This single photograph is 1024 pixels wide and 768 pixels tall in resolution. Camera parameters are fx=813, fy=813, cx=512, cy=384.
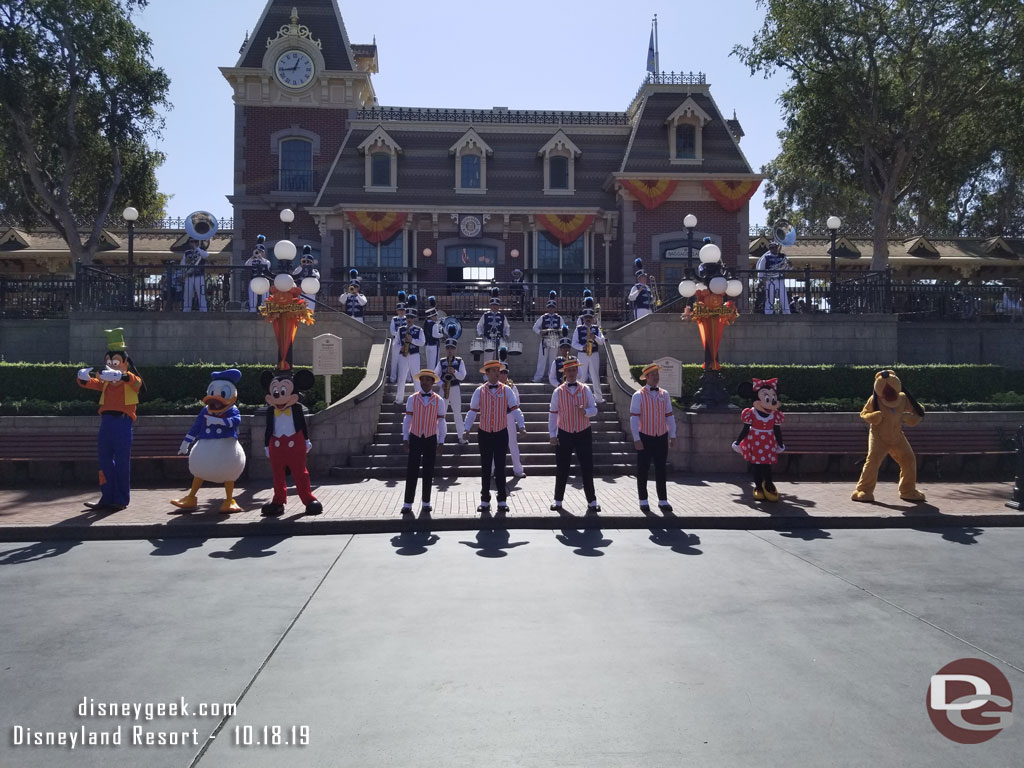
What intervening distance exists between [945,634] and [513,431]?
721 cm

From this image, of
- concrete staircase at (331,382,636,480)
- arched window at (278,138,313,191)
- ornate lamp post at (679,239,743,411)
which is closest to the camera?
concrete staircase at (331,382,636,480)

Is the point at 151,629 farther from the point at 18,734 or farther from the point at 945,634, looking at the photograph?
the point at 945,634

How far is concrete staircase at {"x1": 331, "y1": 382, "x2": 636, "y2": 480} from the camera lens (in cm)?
1323

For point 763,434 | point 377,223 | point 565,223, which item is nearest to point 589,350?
point 763,434

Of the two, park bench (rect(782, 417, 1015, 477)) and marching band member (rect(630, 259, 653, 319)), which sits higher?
marching band member (rect(630, 259, 653, 319))

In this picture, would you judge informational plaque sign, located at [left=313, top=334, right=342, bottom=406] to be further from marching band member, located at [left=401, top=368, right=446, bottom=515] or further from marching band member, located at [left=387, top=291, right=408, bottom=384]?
marching band member, located at [left=401, top=368, right=446, bottom=515]

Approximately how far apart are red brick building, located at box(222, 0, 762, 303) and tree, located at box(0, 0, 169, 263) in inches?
128

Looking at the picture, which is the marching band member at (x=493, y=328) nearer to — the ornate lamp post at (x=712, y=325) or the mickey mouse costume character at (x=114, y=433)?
the ornate lamp post at (x=712, y=325)

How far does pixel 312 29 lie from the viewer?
93.3 feet

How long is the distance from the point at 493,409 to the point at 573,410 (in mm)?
1000

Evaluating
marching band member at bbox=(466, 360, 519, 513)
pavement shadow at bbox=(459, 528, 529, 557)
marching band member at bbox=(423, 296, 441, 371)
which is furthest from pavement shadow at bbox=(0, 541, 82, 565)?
marching band member at bbox=(423, 296, 441, 371)

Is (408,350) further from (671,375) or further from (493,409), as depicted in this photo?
(493,409)

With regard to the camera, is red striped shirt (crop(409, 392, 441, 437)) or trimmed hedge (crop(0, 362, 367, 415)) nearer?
red striped shirt (crop(409, 392, 441, 437))

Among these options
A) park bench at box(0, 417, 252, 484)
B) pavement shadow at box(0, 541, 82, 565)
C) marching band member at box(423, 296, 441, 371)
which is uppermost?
marching band member at box(423, 296, 441, 371)
